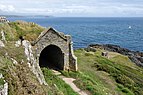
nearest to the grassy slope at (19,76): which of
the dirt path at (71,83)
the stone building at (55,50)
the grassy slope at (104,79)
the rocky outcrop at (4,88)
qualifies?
the rocky outcrop at (4,88)

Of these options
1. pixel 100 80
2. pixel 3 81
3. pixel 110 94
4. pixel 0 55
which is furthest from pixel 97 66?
pixel 3 81

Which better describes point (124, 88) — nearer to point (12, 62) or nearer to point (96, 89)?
point (96, 89)

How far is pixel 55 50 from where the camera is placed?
139 feet

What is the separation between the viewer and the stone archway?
4106 cm

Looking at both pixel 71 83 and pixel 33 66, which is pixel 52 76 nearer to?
pixel 71 83

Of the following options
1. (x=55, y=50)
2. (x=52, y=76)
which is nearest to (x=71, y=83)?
(x=52, y=76)

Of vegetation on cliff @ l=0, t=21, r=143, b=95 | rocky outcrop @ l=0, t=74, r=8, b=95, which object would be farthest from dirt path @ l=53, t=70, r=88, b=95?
rocky outcrop @ l=0, t=74, r=8, b=95

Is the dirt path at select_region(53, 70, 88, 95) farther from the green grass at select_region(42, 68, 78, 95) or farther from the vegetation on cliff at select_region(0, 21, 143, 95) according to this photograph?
the green grass at select_region(42, 68, 78, 95)

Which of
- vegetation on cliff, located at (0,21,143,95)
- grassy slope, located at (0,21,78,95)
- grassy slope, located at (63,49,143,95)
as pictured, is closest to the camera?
grassy slope, located at (0,21,78,95)

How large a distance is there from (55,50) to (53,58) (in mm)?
1351

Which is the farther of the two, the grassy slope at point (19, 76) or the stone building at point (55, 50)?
the stone building at point (55, 50)

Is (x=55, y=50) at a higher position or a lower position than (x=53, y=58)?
higher

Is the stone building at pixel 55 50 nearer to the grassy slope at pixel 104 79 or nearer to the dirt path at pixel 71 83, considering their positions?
the grassy slope at pixel 104 79

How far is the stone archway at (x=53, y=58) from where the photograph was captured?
135 ft
